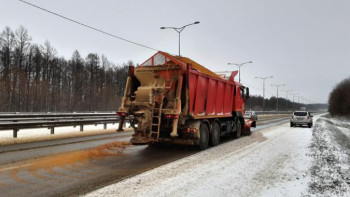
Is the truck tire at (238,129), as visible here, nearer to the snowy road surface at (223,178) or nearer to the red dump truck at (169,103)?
the red dump truck at (169,103)

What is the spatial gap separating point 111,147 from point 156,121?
1.97m

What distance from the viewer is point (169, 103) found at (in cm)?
1011

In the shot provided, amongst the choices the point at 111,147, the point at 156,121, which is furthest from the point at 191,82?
the point at 111,147

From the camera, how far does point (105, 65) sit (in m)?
87.5

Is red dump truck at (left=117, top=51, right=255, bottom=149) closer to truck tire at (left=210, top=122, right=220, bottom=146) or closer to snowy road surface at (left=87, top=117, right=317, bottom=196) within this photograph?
truck tire at (left=210, top=122, right=220, bottom=146)

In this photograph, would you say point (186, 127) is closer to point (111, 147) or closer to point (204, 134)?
point (204, 134)

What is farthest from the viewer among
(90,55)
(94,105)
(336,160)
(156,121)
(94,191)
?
(90,55)

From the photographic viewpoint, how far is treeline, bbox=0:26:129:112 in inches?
1977

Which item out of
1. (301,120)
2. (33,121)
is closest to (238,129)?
(33,121)

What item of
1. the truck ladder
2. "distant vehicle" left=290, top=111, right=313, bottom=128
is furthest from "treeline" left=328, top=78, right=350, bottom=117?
the truck ladder

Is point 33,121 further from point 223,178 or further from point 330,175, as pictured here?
point 330,175

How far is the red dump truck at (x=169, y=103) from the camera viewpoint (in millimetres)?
9734

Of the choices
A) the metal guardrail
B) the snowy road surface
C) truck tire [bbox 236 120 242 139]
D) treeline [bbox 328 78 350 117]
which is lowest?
the snowy road surface

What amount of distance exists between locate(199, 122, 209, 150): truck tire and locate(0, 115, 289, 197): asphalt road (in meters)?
0.35
